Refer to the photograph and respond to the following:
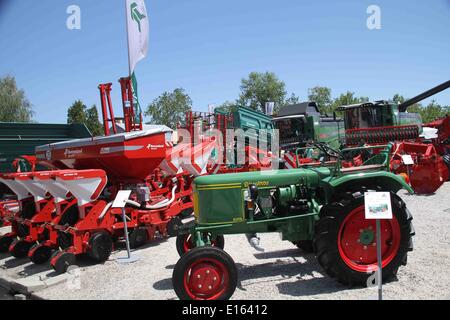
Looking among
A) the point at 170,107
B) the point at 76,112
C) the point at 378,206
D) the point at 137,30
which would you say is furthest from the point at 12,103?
the point at 378,206

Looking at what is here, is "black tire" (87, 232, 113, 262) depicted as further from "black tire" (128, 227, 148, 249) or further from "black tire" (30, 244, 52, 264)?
"black tire" (30, 244, 52, 264)

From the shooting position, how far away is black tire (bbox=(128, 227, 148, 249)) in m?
5.67

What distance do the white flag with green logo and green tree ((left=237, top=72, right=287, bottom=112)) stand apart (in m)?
31.9

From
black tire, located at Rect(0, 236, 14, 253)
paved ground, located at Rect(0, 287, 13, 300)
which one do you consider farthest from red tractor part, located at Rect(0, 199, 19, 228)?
paved ground, located at Rect(0, 287, 13, 300)

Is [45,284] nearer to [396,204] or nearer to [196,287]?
[196,287]

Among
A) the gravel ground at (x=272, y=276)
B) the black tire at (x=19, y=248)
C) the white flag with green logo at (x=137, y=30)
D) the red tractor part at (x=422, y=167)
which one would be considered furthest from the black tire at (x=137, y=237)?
the red tractor part at (x=422, y=167)

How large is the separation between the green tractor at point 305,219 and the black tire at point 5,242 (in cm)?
374

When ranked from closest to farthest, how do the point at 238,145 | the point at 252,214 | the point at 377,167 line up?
the point at 252,214 < the point at 377,167 < the point at 238,145

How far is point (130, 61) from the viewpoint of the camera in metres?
7.95

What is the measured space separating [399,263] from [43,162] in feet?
20.8

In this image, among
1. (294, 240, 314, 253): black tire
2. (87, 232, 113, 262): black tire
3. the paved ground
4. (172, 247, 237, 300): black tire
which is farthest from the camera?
(87, 232, 113, 262): black tire

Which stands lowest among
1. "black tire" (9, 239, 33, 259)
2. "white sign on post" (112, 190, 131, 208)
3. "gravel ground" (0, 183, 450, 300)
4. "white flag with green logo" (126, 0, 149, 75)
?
"gravel ground" (0, 183, 450, 300)

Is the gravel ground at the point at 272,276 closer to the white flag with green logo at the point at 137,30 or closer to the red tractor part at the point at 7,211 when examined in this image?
the red tractor part at the point at 7,211
